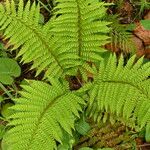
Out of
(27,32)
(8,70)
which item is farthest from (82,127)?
(27,32)

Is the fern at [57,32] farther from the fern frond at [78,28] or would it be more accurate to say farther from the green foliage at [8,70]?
the green foliage at [8,70]

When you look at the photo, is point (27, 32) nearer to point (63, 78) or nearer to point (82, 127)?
point (63, 78)

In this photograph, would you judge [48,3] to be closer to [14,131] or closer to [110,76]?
[110,76]

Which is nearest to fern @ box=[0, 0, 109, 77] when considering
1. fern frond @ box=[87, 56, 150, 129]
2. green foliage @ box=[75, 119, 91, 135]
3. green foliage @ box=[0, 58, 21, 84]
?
fern frond @ box=[87, 56, 150, 129]

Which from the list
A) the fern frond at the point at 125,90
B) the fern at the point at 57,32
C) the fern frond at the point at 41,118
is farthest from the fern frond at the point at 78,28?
the fern frond at the point at 41,118

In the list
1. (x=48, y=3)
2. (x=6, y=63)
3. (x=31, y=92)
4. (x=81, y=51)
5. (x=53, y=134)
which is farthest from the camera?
(x=48, y=3)

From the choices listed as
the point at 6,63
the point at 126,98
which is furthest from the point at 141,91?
the point at 6,63
